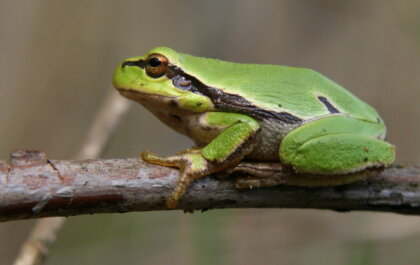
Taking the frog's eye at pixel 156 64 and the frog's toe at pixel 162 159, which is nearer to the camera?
the frog's toe at pixel 162 159

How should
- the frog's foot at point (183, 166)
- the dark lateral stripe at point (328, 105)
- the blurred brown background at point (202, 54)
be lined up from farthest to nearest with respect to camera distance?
1. the blurred brown background at point (202, 54)
2. the dark lateral stripe at point (328, 105)
3. the frog's foot at point (183, 166)

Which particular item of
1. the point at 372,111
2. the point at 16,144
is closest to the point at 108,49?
the point at 16,144

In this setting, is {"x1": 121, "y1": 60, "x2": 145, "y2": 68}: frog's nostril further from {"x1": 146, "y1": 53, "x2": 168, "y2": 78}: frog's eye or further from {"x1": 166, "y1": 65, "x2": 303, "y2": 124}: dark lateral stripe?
{"x1": 166, "y1": 65, "x2": 303, "y2": 124}: dark lateral stripe

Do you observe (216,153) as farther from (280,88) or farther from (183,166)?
(280,88)

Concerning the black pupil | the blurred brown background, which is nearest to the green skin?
the black pupil

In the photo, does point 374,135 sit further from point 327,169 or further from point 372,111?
point 327,169

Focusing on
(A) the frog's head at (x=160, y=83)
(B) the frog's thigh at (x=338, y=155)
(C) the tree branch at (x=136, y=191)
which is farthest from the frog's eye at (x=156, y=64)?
(B) the frog's thigh at (x=338, y=155)

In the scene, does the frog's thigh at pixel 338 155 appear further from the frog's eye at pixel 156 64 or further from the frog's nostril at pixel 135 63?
the frog's nostril at pixel 135 63

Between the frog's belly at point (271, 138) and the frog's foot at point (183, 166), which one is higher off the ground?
the frog's belly at point (271, 138)
